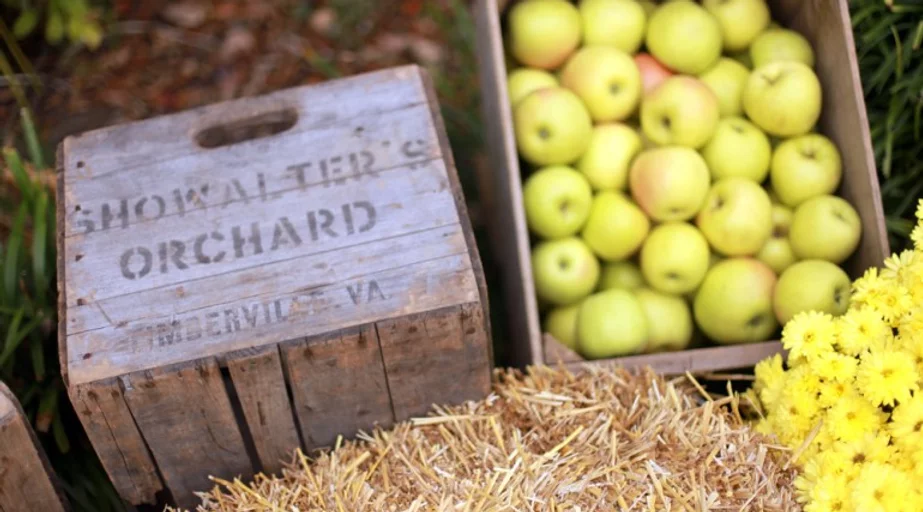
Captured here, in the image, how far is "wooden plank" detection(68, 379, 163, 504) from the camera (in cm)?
158

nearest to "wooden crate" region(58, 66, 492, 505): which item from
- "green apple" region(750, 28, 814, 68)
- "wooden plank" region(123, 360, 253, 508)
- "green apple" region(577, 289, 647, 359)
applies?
"wooden plank" region(123, 360, 253, 508)

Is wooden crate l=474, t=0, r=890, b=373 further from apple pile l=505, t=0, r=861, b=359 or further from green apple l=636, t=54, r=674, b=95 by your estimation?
green apple l=636, t=54, r=674, b=95

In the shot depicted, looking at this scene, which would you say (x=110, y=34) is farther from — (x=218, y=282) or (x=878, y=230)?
(x=878, y=230)

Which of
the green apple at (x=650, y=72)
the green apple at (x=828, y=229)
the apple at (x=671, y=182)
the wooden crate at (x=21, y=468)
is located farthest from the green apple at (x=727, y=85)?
the wooden crate at (x=21, y=468)

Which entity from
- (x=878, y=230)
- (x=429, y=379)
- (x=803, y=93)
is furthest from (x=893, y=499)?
(x=803, y=93)

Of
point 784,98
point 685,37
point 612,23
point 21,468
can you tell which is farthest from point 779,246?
point 21,468

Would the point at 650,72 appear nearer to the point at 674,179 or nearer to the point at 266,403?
the point at 674,179

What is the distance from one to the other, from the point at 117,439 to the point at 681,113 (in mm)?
1484

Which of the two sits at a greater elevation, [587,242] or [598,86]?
[598,86]

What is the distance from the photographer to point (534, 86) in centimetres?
225

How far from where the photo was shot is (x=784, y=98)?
2.07m

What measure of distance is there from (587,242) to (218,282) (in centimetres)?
95

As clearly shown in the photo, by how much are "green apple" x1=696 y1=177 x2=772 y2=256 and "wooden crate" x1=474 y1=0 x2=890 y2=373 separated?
0.75ft

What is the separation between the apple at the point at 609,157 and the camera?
216cm
